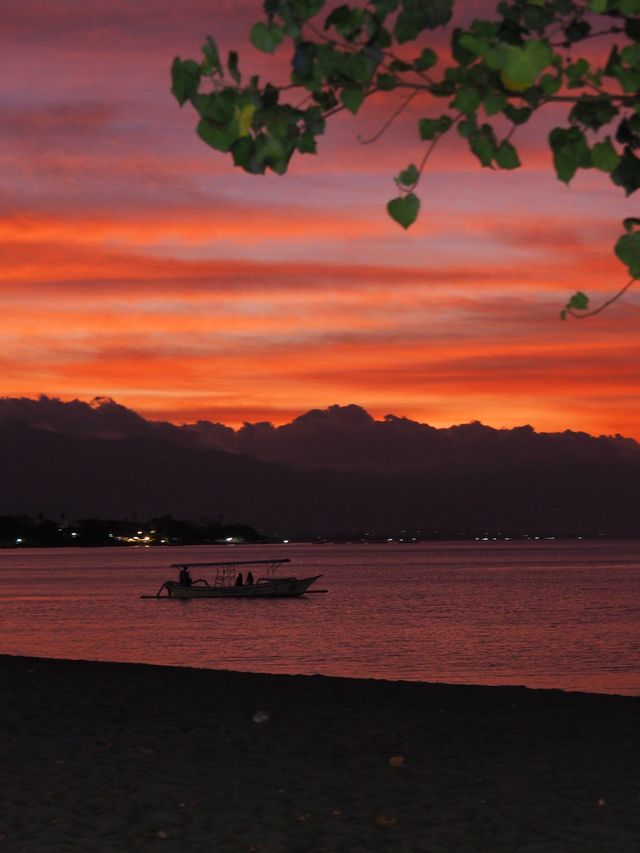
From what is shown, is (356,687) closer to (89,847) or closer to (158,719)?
(158,719)

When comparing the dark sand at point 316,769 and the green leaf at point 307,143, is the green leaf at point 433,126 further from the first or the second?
the dark sand at point 316,769

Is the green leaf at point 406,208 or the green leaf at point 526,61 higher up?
the green leaf at point 526,61

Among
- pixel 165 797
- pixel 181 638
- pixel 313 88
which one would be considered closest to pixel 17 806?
pixel 165 797

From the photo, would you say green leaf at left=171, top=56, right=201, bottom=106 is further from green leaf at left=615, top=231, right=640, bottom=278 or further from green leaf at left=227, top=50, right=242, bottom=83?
green leaf at left=615, top=231, right=640, bottom=278

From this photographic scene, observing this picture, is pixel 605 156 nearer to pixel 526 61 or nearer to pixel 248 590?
pixel 526 61

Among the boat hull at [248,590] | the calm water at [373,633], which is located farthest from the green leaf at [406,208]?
the boat hull at [248,590]

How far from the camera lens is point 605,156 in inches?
242

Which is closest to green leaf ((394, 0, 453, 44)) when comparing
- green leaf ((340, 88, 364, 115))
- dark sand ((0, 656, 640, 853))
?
green leaf ((340, 88, 364, 115))

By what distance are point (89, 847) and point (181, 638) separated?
2653 inches

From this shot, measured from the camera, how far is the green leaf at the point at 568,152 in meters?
6.25

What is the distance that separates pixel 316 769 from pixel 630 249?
10.7 m

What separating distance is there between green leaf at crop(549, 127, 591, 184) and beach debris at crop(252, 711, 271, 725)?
45.3 ft

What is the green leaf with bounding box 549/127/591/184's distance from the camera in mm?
6254

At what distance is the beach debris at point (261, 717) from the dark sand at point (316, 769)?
120 mm
